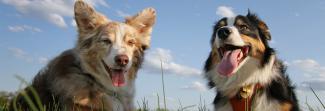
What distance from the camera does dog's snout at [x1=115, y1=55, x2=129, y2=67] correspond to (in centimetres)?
614

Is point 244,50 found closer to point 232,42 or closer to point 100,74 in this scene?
point 232,42

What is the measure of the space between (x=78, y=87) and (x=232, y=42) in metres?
2.45

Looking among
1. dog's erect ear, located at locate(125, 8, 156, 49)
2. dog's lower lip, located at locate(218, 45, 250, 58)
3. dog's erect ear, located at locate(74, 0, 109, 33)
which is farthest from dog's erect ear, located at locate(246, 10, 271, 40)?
dog's erect ear, located at locate(74, 0, 109, 33)

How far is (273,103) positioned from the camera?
650 cm

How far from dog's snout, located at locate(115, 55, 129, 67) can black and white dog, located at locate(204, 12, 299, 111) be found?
151cm

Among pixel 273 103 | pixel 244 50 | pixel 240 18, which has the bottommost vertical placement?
pixel 273 103

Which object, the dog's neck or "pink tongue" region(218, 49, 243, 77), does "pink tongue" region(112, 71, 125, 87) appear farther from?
the dog's neck

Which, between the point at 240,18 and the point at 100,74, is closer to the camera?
the point at 100,74

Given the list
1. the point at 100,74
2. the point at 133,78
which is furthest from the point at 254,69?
the point at 100,74

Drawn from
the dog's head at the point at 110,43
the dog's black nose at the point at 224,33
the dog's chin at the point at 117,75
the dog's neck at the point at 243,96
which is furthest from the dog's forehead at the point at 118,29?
the dog's neck at the point at 243,96

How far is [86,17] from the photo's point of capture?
7059 mm

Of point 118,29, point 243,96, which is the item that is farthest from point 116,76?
point 243,96

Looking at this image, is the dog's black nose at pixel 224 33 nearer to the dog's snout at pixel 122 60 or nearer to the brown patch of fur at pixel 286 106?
the brown patch of fur at pixel 286 106

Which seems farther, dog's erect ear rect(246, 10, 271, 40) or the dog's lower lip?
dog's erect ear rect(246, 10, 271, 40)
